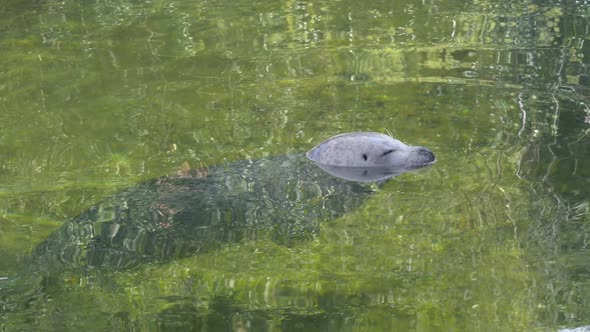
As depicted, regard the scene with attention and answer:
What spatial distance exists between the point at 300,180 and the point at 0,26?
561 cm

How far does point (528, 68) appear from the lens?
8.87 metres

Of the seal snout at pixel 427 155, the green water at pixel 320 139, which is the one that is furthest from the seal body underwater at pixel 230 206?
the green water at pixel 320 139

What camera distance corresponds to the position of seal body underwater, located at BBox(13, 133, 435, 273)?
19.5ft

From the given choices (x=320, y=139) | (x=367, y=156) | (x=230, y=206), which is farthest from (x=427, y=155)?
(x=230, y=206)

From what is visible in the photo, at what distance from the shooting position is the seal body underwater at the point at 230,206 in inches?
234

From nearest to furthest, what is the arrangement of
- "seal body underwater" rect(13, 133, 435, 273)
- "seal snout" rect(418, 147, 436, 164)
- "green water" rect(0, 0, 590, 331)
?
"green water" rect(0, 0, 590, 331)
"seal body underwater" rect(13, 133, 435, 273)
"seal snout" rect(418, 147, 436, 164)

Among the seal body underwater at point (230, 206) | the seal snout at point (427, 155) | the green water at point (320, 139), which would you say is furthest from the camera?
the seal snout at point (427, 155)

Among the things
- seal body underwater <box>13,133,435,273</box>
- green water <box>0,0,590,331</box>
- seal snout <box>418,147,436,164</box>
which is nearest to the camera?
green water <box>0,0,590,331</box>

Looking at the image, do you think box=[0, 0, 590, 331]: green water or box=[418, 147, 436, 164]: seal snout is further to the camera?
box=[418, 147, 436, 164]: seal snout

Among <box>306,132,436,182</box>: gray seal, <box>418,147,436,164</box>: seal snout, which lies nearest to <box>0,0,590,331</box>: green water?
<box>418,147,436,164</box>: seal snout

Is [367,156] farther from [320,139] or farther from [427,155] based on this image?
[320,139]

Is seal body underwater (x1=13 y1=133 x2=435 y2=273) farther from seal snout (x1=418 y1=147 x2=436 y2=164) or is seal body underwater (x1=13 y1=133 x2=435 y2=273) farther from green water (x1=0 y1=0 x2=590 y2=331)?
green water (x1=0 y1=0 x2=590 y2=331)

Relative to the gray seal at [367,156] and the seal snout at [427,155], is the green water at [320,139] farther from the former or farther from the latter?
the gray seal at [367,156]

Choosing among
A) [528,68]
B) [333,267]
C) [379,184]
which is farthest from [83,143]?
[528,68]
